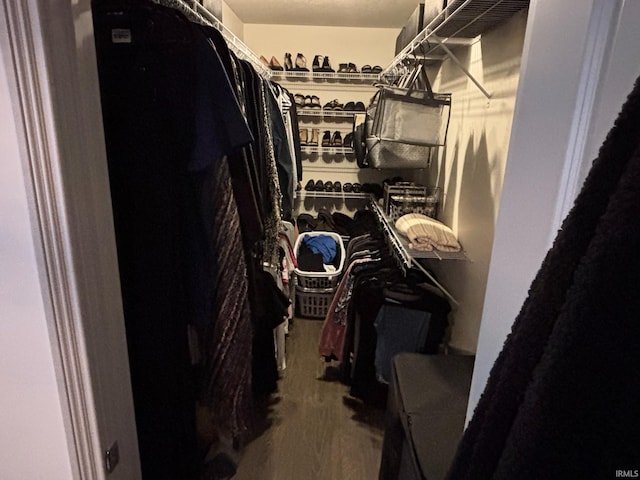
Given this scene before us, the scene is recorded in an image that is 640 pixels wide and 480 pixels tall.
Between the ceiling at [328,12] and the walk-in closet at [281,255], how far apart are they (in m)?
0.19

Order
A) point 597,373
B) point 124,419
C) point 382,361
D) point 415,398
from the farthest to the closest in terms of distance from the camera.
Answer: point 382,361, point 415,398, point 124,419, point 597,373

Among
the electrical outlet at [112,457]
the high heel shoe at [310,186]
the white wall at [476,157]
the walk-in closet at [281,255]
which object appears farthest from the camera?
the high heel shoe at [310,186]

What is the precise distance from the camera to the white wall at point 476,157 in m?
1.45

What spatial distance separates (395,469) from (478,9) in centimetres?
151

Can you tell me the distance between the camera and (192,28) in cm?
105

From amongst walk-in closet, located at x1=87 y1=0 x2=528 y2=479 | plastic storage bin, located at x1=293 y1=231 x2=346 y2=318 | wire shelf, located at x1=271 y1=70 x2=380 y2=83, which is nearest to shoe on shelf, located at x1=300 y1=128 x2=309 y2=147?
wire shelf, located at x1=271 y1=70 x2=380 y2=83

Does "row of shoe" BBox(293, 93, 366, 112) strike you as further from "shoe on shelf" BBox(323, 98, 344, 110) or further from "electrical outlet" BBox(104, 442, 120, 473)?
"electrical outlet" BBox(104, 442, 120, 473)

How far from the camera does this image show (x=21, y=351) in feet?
2.48

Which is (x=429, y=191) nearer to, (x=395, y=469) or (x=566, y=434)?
(x=395, y=469)

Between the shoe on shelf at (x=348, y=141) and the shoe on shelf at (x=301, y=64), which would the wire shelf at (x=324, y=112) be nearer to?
the shoe on shelf at (x=348, y=141)

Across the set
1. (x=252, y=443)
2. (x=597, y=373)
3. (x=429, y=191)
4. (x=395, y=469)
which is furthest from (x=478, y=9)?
(x=252, y=443)

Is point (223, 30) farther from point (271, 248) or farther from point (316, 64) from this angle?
point (316, 64)

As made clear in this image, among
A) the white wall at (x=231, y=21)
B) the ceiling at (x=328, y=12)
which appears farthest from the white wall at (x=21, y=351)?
the ceiling at (x=328, y=12)

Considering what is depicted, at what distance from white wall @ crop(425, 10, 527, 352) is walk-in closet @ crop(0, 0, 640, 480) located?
0.5 inches
